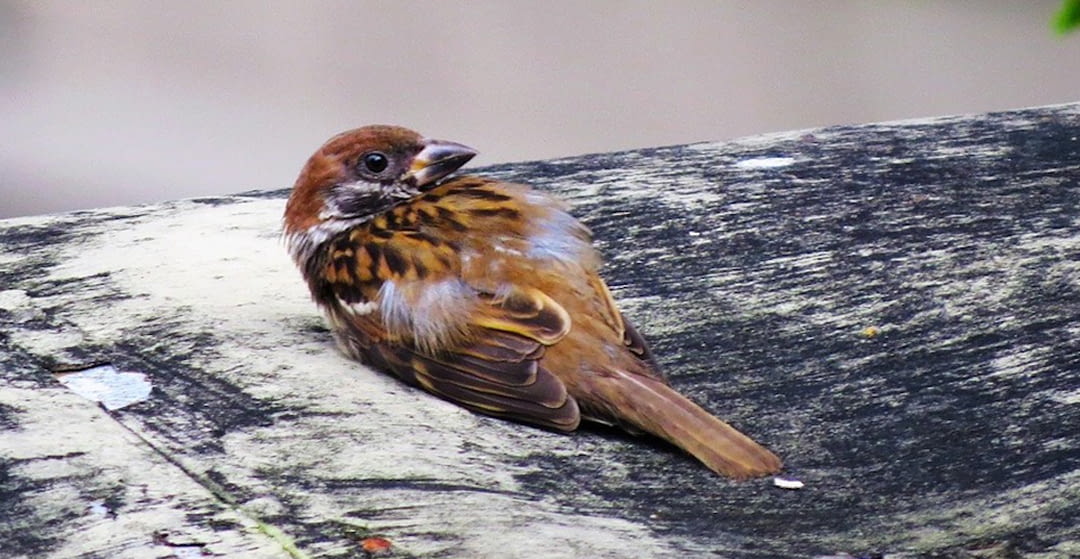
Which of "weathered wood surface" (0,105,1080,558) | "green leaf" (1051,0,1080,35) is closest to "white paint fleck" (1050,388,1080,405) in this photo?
"weathered wood surface" (0,105,1080,558)

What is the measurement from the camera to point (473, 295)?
3020 millimetres

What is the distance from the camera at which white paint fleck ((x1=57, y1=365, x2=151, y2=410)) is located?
2.70 meters

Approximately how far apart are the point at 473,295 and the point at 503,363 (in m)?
0.17

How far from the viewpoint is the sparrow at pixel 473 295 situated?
280cm

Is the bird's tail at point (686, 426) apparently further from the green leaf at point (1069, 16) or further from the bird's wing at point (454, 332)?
the green leaf at point (1069, 16)

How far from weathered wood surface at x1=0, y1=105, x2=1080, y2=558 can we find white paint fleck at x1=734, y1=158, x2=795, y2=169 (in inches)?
0.4

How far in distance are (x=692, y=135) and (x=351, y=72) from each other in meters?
1.75

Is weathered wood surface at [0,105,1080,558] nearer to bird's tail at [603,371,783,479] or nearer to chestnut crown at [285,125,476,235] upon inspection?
bird's tail at [603,371,783,479]

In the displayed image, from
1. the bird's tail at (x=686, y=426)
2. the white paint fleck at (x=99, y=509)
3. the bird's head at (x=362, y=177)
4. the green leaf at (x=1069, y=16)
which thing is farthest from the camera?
the bird's head at (x=362, y=177)

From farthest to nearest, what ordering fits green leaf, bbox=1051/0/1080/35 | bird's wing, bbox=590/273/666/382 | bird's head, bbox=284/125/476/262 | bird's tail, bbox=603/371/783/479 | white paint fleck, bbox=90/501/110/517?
bird's head, bbox=284/125/476/262, bird's wing, bbox=590/273/666/382, bird's tail, bbox=603/371/783/479, green leaf, bbox=1051/0/1080/35, white paint fleck, bbox=90/501/110/517

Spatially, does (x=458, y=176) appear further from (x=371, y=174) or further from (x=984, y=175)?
(x=984, y=175)

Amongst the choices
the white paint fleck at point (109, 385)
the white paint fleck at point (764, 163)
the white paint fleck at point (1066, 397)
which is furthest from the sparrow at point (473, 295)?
the white paint fleck at point (764, 163)

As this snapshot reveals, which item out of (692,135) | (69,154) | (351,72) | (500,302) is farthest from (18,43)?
(500,302)

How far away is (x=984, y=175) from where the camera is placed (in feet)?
13.7
